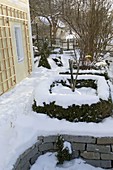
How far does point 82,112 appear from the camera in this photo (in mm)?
4223

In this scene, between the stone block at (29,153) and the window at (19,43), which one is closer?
the stone block at (29,153)

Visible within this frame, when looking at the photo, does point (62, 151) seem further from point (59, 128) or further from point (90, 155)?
point (90, 155)

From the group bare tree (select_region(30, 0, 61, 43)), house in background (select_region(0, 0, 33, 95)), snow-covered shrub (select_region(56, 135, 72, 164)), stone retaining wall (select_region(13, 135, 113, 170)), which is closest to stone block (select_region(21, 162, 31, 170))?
stone retaining wall (select_region(13, 135, 113, 170))

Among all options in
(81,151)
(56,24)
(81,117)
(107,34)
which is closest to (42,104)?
(81,117)

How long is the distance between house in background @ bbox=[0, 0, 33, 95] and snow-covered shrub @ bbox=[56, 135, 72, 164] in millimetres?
2951

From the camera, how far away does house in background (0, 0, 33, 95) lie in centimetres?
657

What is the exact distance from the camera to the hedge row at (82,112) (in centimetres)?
419

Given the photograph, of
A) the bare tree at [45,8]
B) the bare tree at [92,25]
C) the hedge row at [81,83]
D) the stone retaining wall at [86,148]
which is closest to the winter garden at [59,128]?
the stone retaining wall at [86,148]

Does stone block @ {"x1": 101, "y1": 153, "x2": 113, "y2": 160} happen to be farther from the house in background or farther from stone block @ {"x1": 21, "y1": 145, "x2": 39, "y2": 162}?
the house in background

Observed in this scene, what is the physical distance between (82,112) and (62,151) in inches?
31.2

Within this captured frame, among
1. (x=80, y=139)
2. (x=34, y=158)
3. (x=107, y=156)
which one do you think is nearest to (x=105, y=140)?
Answer: (x=107, y=156)

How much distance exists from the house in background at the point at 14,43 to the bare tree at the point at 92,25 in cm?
214

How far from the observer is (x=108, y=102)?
4434mm

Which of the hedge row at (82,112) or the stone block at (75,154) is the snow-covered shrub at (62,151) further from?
the hedge row at (82,112)
